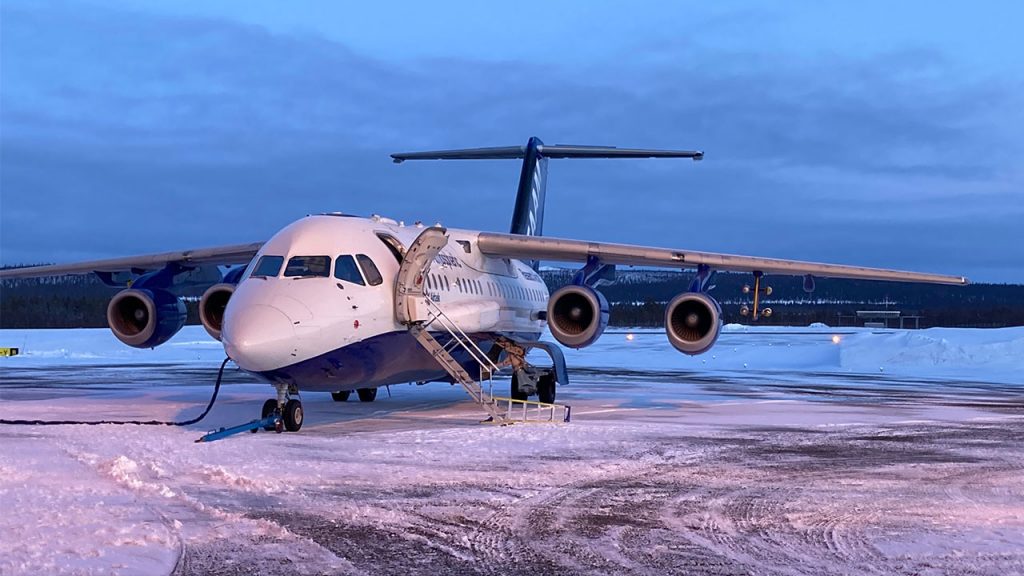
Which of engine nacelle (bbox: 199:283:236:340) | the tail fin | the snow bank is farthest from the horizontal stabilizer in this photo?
the snow bank

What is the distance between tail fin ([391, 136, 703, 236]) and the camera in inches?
901

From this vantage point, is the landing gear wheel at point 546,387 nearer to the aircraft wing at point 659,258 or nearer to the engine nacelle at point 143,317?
the aircraft wing at point 659,258

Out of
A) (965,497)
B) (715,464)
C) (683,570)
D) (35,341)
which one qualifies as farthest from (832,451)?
(35,341)

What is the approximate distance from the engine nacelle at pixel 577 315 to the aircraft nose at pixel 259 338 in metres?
5.21

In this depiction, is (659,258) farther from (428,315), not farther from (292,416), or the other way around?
(292,416)

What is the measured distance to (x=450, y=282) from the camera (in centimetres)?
1684

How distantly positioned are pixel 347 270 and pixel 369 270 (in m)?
0.44

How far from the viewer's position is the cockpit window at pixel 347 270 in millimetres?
14234

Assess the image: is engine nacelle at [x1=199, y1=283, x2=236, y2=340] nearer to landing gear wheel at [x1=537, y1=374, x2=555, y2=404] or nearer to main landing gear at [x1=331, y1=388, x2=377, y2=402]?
main landing gear at [x1=331, y1=388, x2=377, y2=402]

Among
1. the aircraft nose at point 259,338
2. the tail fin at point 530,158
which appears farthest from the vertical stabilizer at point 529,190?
the aircraft nose at point 259,338

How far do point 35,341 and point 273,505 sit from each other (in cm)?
4328

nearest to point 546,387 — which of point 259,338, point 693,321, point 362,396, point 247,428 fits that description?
point 362,396

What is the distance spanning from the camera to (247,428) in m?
13.1

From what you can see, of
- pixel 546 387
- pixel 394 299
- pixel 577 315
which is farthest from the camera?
pixel 546 387
